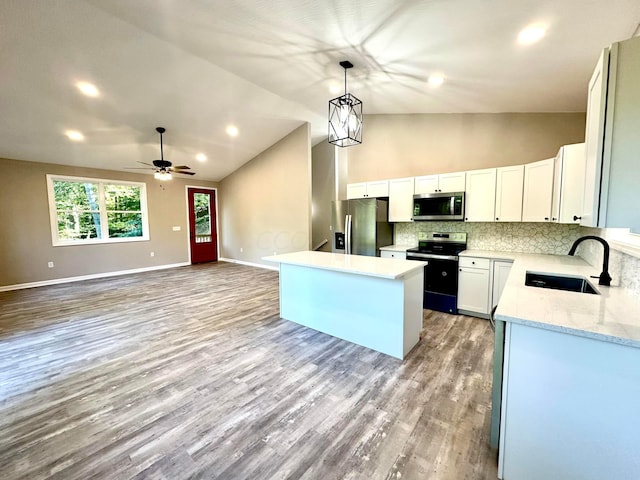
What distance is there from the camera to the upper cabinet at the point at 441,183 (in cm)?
388

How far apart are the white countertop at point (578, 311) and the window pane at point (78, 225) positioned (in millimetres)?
8130

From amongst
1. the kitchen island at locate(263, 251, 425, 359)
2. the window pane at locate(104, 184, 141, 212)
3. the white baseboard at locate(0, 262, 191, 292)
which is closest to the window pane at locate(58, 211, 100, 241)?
the window pane at locate(104, 184, 141, 212)

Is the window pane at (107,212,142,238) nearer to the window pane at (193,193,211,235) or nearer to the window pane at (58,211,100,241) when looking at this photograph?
the window pane at (58,211,100,241)

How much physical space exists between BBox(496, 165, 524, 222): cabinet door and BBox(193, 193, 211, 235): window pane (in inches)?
308

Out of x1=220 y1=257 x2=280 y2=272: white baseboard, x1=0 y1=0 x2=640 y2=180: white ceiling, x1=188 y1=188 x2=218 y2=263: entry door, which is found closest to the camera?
x1=0 y1=0 x2=640 y2=180: white ceiling

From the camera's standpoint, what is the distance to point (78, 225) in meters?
6.19

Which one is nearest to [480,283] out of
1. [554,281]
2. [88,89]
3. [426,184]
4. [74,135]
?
[554,281]

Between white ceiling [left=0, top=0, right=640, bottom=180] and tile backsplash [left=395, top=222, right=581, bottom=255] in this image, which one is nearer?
white ceiling [left=0, top=0, right=640, bottom=180]

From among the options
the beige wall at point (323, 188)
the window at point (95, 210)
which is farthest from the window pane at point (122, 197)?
the beige wall at point (323, 188)

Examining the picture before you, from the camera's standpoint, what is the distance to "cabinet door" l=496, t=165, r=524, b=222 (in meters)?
3.42

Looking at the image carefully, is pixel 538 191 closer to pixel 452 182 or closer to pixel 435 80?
pixel 452 182

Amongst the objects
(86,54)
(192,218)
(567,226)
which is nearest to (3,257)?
(192,218)

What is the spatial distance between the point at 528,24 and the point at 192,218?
833cm

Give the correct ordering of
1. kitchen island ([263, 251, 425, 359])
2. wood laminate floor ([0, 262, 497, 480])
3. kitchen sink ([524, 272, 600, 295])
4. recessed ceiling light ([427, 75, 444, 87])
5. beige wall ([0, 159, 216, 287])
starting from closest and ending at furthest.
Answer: wood laminate floor ([0, 262, 497, 480])
kitchen sink ([524, 272, 600, 295])
kitchen island ([263, 251, 425, 359])
recessed ceiling light ([427, 75, 444, 87])
beige wall ([0, 159, 216, 287])
